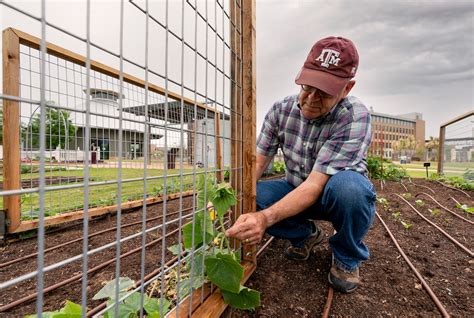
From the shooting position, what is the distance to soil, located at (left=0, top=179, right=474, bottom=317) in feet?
3.38

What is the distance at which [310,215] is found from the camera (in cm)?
146

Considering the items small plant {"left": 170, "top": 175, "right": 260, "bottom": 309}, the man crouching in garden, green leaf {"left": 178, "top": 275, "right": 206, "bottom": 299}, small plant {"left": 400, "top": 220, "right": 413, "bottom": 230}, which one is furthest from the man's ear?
small plant {"left": 400, "top": 220, "right": 413, "bottom": 230}

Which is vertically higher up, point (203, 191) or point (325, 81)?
point (325, 81)

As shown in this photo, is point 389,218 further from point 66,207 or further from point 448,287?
point 66,207

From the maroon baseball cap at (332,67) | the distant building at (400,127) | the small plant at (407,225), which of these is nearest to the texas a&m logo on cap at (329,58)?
the maroon baseball cap at (332,67)

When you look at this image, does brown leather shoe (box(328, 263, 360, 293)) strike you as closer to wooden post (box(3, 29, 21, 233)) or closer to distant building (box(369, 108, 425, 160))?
wooden post (box(3, 29, 21, 233))

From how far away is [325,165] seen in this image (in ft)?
4.12

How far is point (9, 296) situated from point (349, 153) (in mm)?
1653

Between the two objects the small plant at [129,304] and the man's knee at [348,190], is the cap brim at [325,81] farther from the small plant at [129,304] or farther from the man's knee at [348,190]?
the small plant at [129,304]

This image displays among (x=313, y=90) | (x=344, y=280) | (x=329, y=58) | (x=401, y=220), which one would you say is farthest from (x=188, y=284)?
(x=401, y=220)

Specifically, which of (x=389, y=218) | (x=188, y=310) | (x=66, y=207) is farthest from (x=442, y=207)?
(x=66, y=207)

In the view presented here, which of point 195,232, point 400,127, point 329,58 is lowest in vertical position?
point 195,232

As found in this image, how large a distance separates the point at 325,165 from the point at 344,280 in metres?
0.52

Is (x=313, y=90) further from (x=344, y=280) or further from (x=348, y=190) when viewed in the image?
(x=344, y=280)
